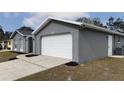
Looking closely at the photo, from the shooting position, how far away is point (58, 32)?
12844 mm

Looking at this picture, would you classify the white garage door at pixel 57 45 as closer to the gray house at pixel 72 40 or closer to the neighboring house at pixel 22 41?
the gray house at pixel 72 40

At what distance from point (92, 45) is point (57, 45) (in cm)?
318

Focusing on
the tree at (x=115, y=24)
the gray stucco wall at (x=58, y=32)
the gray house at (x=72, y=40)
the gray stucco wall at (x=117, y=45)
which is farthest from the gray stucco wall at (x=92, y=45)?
the tree at (x=115, y=24)

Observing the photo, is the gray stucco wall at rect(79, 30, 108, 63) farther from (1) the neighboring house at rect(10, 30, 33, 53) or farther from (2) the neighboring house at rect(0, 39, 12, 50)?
(2) the neighboring house at rect(0, 39, 12, 50)

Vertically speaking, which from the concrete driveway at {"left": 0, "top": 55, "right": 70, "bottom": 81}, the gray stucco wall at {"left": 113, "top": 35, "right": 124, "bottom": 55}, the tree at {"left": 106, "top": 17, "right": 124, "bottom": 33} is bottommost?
the concrete driveway at {"left": 0, "top": 55, "right": 70, "bottom": 81}

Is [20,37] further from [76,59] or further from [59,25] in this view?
[76,59]

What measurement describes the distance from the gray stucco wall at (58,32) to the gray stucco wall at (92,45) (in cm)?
38

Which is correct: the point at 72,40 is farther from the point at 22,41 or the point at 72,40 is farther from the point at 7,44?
the point at 7,44

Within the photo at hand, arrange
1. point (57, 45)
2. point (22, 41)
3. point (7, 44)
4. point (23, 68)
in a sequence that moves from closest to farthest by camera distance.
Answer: point (23, 68)
point (57, 45)
point (22, 41)
point (7, 44)

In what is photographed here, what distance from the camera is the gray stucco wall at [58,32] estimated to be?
36.1 ft

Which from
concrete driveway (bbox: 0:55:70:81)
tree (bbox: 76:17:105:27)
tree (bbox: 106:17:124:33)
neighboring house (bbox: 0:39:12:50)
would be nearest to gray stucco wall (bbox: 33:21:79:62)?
concrete driveway (bbox: 0:55:70:81)

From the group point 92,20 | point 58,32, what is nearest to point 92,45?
point 58,32

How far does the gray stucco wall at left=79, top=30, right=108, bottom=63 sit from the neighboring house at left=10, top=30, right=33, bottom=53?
12751mm

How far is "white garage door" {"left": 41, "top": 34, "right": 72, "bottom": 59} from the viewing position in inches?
471
